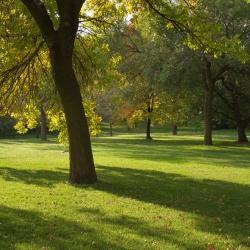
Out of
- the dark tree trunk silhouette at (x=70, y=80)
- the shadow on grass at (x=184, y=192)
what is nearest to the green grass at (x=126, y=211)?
the shadow on grass at (x=184, y=192)

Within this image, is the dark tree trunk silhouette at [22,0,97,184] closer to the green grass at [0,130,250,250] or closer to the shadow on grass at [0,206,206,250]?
the green grass at [0,130,250,250]

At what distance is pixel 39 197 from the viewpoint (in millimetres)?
12539

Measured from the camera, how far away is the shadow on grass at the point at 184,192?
392 inches

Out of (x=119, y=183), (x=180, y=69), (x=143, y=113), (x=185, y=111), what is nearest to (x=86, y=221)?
(x=119, y=183)

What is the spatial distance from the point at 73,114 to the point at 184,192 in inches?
146

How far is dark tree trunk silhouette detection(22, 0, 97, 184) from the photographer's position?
46.9ft

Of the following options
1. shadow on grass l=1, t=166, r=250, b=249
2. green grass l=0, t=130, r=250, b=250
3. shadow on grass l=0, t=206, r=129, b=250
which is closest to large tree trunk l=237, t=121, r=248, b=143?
shadow on grass l=1, t=166, r=250, b=249

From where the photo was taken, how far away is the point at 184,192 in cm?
1406

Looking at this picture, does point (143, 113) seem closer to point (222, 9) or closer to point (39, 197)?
point (222, 9)

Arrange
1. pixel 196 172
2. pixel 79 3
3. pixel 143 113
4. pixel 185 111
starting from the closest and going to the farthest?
pixel 79 3 → pixel 196 172 → pixel 185 111 → pixel 143 113

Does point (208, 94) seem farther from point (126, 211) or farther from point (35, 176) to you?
point (126, 211)

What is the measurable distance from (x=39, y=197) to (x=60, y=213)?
7.18 ft

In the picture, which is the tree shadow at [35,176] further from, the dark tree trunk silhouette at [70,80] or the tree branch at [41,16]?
the tree branch at [41,16]

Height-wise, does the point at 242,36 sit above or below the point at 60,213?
above
